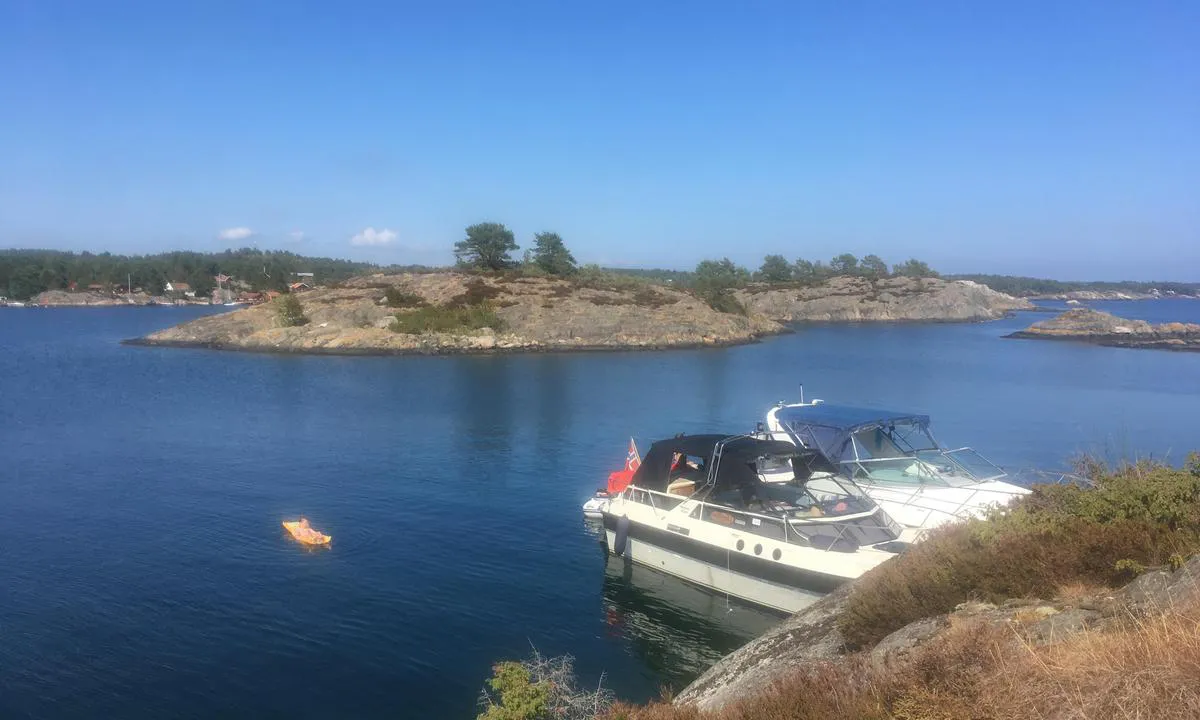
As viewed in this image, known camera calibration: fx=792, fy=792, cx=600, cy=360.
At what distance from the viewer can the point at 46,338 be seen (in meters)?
76.2

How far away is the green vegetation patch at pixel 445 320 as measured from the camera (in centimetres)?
6788

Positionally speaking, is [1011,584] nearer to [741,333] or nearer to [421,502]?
[421,502]

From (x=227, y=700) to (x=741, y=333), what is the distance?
227 ft

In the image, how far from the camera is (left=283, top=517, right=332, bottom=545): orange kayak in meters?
19.1

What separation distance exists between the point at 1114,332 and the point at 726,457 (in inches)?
Answer: 3195

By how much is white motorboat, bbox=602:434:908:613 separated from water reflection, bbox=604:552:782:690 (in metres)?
0.31

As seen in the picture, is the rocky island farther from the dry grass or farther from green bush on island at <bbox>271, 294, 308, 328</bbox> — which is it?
the dry grass

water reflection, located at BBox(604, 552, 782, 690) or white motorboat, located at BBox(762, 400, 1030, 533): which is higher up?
white motorboat, located at BBox(762, 400, 1030, 533)

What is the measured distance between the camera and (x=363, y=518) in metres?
Answer: 21.4

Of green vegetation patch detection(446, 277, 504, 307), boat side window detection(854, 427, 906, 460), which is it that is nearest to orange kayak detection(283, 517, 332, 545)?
boat side window detection(854, 427, 906, 460)

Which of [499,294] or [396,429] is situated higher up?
[499,294]

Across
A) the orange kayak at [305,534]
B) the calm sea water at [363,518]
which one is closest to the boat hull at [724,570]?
the calm sea water at [363,518]

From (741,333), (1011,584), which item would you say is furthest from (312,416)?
(741,333)

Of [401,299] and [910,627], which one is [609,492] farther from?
[401,299]
